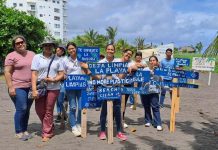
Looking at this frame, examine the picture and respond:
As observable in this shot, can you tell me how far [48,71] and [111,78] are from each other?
120cm

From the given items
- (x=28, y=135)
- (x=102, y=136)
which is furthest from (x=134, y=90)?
(x=28, y=135)

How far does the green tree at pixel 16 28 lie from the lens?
78.3 ft

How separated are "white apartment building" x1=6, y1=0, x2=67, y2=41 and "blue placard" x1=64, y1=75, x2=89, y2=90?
102153 mm

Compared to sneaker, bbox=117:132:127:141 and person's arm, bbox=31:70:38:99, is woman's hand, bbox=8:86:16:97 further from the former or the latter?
sneaker, bbox=117:132:127:141

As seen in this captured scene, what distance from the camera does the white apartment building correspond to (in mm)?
111125

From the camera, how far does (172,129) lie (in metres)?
8.34

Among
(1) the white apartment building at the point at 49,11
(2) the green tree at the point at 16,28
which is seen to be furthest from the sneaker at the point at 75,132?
(1) the white apartment building at the point at 49,11

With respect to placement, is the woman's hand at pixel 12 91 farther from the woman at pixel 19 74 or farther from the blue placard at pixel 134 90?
the blue placard at pixel 134 90

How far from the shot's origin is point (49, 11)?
373 feet

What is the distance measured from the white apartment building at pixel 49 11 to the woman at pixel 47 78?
102m

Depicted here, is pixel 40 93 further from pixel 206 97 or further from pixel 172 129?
pixel 206 97

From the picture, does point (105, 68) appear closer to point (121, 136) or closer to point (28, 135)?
point (121, 136)

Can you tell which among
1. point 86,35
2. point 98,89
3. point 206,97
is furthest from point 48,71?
point 86,35

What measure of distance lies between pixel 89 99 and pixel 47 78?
0.98 metres
